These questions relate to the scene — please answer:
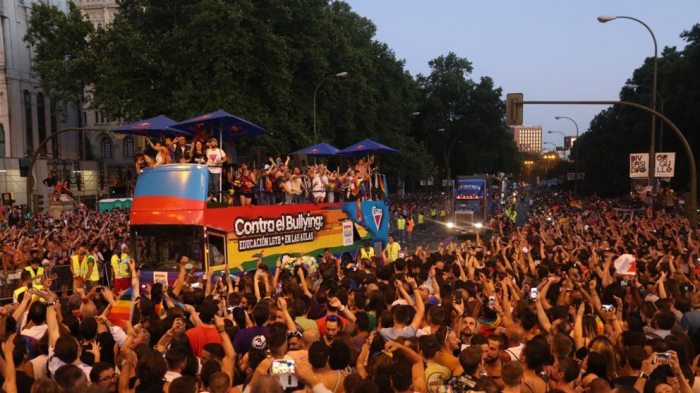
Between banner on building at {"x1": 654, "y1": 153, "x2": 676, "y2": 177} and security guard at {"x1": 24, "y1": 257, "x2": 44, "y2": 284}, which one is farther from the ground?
banner on building at {"x1": 654, "y1": 153, "x2": 676, "y2": 177}

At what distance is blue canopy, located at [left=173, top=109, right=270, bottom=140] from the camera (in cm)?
1572

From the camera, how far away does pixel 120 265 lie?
14.3 metres

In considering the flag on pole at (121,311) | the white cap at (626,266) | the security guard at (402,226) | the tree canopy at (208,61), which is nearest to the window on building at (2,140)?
the tree canopy at (208,61)

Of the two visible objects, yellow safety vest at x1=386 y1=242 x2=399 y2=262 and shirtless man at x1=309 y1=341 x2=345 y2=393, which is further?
yellow safety vest at x1=386 y1=242 x2=399 y2=262

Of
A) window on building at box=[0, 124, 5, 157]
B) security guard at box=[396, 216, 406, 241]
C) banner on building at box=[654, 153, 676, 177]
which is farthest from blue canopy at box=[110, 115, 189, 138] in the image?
window on building at box=[0, 124, 5, 157]

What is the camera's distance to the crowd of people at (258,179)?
14.4m

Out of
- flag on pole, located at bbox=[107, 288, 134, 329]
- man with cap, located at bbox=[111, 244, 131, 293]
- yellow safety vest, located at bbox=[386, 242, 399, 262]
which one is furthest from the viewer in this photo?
yellow safety vest, located at bbox=[386, 242, 399, 262]

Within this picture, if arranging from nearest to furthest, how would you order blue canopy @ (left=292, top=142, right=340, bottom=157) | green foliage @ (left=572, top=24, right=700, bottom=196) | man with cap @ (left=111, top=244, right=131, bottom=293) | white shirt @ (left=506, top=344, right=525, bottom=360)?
white shirt @ (left=506, top=344, right=525, bottom=360) → man with cap @ (left=111, top=244, right=131, bottom=293) → blue canopy @ (left=292, top=142, right=340, bottom=157) → green foliage @ (left=572, top=24, right=700, bottom=196)

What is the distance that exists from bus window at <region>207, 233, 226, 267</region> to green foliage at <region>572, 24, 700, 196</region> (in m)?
36.4

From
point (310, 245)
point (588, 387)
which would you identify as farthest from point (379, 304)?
point (310, 245)

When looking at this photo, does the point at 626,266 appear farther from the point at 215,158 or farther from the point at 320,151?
the point at 320,151

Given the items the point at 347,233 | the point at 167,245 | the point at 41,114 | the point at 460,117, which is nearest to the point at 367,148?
the point at 347,233

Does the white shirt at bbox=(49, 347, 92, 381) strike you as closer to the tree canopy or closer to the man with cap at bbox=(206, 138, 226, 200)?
the man with cap at bbox=(206, 138, 226, 200)

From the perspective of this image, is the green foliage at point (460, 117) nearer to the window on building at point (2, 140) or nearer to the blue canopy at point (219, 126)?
the window on building at point (2, 140)
